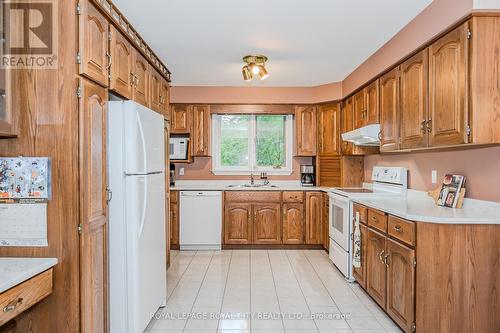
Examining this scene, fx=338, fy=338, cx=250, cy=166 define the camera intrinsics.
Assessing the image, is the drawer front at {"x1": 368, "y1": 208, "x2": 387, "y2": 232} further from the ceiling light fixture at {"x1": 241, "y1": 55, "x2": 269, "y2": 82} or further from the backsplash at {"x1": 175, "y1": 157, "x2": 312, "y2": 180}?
the backsplash at {"x1": 175, "y1": 157, "x2": 312, "y2": 180}

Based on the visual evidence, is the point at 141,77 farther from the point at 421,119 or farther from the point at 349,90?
the point at 349,90

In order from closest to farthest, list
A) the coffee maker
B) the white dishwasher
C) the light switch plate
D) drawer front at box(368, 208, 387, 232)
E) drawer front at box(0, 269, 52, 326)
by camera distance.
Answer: drawer front at box(0, 269, 52, 326) → drawer front at box(368, 208, 387, 232) → the light switch plate → the white dishwasher → the coffee maker

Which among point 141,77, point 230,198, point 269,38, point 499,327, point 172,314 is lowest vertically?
point 172,314

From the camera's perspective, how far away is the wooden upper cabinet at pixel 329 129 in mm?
4891

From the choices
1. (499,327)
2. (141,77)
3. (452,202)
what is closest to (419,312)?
(499,327)

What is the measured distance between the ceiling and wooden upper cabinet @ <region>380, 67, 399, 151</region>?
0.36m

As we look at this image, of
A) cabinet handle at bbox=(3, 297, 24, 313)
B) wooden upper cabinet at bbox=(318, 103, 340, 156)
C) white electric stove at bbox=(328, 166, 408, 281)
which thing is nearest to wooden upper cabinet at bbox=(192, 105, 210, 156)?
wooden upper cabinet at bbox=(318, 103, 340, 156)

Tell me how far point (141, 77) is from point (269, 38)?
121cm

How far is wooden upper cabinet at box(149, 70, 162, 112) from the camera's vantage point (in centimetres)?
306

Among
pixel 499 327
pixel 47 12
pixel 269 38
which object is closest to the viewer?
Answer: pixel 47 12

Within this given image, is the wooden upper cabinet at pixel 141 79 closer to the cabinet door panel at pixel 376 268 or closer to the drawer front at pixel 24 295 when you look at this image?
the drawer front at pixel 24 295

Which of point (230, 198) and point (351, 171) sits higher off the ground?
point (351, 171)

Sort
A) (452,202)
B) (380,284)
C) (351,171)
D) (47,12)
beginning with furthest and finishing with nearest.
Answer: (351,171)
(380,284)
(452,202)
(47,12)

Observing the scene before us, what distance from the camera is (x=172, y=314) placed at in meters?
2.83
